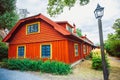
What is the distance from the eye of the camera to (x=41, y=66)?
13172mm

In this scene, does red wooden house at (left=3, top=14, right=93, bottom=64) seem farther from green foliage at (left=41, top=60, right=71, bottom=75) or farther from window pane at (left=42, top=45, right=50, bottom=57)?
green foliage at (left=41, top=60, right=71, bottom=75)

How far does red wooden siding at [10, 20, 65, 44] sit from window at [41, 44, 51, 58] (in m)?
0.69

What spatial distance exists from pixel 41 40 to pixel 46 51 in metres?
1.36

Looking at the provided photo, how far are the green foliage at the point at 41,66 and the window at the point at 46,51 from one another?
163 centimetres

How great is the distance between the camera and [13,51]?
18438 millimetres

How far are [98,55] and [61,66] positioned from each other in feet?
16.0

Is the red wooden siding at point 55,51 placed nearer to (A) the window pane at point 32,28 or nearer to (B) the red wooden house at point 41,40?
(B) the red wooden house at point 41,40

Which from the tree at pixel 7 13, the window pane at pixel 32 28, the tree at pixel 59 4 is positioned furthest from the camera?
the tree at pixel 7 13

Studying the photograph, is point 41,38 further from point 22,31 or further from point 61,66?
point 61,66

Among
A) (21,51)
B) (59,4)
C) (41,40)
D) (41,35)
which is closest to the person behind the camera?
(59,4)

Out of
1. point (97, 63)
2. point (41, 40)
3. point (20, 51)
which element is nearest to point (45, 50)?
point (41, 40)

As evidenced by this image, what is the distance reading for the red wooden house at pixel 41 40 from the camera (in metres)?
14.7

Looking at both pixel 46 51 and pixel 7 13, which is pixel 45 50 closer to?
pixel 46 51

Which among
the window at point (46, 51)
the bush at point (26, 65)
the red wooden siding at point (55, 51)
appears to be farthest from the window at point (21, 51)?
the bush at point (26, 65)
